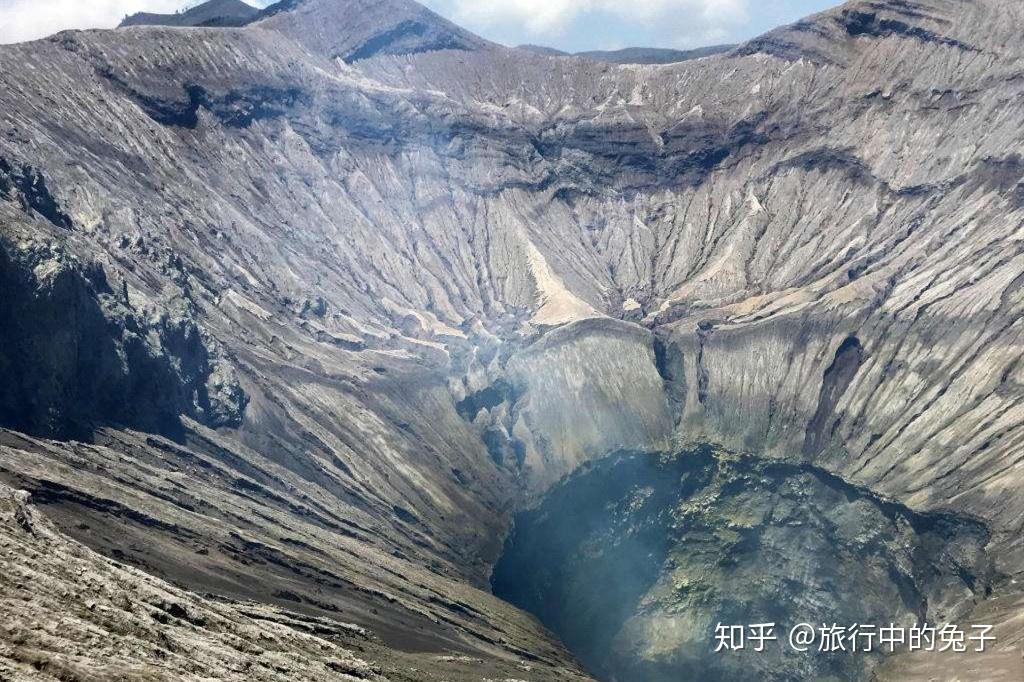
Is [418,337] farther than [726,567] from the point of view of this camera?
Yes

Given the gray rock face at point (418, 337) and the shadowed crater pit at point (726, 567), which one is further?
the shadowed crater pit at point (726, 567)

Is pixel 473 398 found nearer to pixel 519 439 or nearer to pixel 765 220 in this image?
pixel 519 439

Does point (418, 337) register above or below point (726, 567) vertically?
above

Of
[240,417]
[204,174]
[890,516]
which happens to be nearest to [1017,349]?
[890,516]
